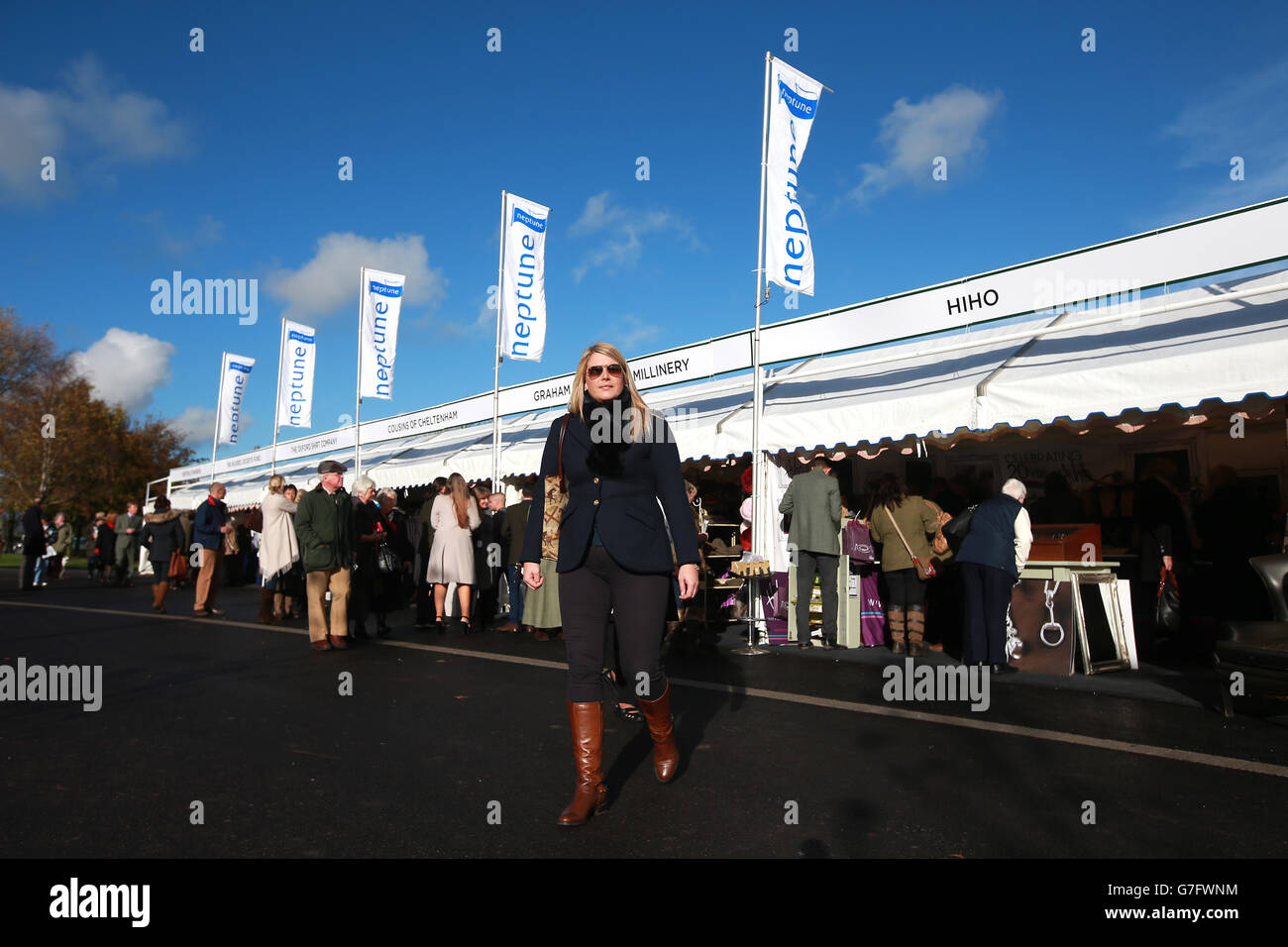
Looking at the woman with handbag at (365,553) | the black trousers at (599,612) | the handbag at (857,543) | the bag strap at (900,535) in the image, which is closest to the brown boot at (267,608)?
the woman with handbag at (365,553)

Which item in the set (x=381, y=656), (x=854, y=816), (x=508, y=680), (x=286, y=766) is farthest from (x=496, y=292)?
(x=854, y=816)

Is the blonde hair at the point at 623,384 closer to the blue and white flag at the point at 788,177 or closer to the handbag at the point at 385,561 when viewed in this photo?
the blue and white flag at the point at 788,177

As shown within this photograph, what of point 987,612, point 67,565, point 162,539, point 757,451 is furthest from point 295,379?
point 67,565

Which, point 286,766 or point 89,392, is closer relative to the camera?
point 286,766

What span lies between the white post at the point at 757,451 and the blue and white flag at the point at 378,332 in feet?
29.8

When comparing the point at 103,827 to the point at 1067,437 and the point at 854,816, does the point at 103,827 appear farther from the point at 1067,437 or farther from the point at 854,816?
the point at 1067,437

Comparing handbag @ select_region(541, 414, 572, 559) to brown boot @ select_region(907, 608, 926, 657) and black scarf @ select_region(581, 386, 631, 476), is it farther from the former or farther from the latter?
brown boot @ select_region(907, 608, 926, 657)

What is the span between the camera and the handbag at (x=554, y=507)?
405cm

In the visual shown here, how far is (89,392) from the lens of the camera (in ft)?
154

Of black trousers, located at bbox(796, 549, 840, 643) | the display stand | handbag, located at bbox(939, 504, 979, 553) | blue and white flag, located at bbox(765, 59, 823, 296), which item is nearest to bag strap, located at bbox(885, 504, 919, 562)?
handbag, located at bbox(939, 504, 979, 553)

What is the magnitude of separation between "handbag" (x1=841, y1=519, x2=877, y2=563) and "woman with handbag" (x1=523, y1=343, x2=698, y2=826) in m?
5.93

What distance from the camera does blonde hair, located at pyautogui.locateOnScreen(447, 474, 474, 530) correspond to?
10.6 m
